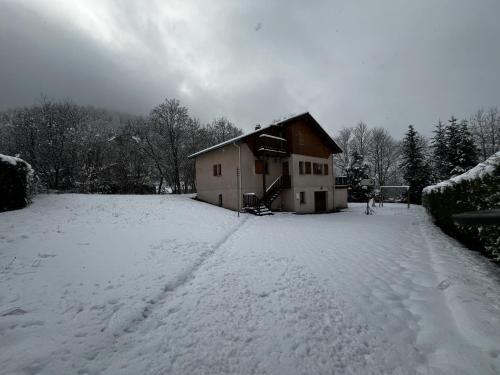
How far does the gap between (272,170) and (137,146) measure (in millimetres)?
20330

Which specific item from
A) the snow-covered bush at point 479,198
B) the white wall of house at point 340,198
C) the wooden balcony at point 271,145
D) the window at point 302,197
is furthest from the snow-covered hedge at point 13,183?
the white wall of house at point 340,198

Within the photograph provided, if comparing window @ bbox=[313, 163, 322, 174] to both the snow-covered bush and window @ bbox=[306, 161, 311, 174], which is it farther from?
the snow-covered bush

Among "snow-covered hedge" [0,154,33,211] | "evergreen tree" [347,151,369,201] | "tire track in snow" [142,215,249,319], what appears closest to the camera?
"tire track in snow" [142,215,249,319]

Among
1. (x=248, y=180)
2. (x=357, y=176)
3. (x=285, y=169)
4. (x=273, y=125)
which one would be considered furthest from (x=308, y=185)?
(x=357, y=176)

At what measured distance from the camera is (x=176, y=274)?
5.48 meters

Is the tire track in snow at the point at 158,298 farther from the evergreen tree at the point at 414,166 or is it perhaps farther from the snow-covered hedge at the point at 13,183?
the evergreen tree at the point at 414,166

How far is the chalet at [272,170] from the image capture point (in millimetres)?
18438

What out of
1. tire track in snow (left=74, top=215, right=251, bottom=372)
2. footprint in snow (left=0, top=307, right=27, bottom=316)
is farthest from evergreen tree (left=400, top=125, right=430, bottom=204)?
footprint in snow (left=0, top=307, right=27, bottom=316)

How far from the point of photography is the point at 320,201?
2383cm

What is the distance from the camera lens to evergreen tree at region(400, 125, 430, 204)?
1331 inches

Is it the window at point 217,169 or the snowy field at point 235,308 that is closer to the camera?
the snowy field at point 235,308

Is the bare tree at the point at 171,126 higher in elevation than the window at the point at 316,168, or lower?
higher

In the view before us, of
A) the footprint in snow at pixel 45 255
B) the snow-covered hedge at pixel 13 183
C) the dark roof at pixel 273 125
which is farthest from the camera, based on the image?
the dark roof at pixel 273 125

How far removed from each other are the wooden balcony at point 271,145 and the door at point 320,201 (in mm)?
6030
